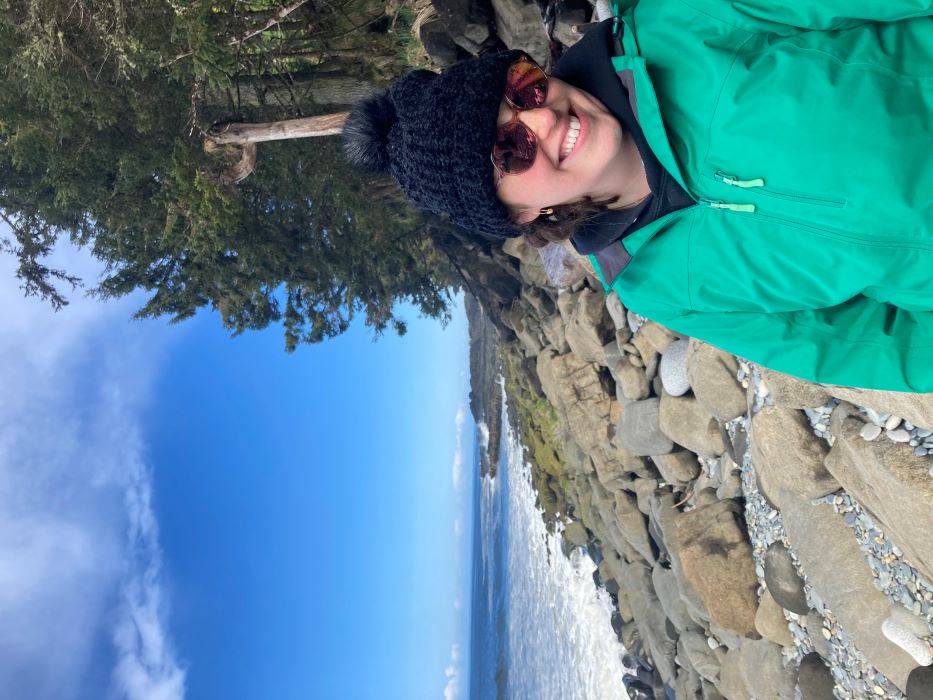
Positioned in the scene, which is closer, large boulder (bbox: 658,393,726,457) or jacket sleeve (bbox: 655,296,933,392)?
jacket sleeve (bbox: 655,296,933,392)

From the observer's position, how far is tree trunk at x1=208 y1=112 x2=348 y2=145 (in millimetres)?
7445

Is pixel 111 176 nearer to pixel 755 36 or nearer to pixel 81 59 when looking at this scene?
pixel 81 59

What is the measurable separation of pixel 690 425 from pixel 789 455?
1689 millimetres

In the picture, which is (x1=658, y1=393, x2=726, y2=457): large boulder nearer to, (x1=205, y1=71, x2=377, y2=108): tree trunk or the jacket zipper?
the jacket zipper

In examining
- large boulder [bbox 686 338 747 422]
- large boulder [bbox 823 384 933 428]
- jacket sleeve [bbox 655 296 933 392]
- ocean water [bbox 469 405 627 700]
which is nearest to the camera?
jacket sleeve [bbox 655 296 933 392]

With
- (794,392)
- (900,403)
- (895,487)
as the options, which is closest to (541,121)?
(900,403)

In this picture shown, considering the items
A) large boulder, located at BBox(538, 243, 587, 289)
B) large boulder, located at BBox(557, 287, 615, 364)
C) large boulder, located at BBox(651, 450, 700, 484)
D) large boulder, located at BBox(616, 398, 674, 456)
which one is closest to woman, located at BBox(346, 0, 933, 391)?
large boulder, located at BBox(616, 398, 674, 456)

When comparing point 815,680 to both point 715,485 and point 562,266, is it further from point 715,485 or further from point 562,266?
point 562,266

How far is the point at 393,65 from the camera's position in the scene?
832 centimetres

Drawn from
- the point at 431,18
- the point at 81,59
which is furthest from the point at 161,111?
the point at 431,18

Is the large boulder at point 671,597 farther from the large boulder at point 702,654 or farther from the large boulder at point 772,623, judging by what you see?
the large boulder at point 772,623

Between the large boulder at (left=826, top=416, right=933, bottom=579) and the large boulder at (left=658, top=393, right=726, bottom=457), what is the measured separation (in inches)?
79.4

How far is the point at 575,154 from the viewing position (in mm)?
2328

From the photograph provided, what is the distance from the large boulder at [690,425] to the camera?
6.37 meters
